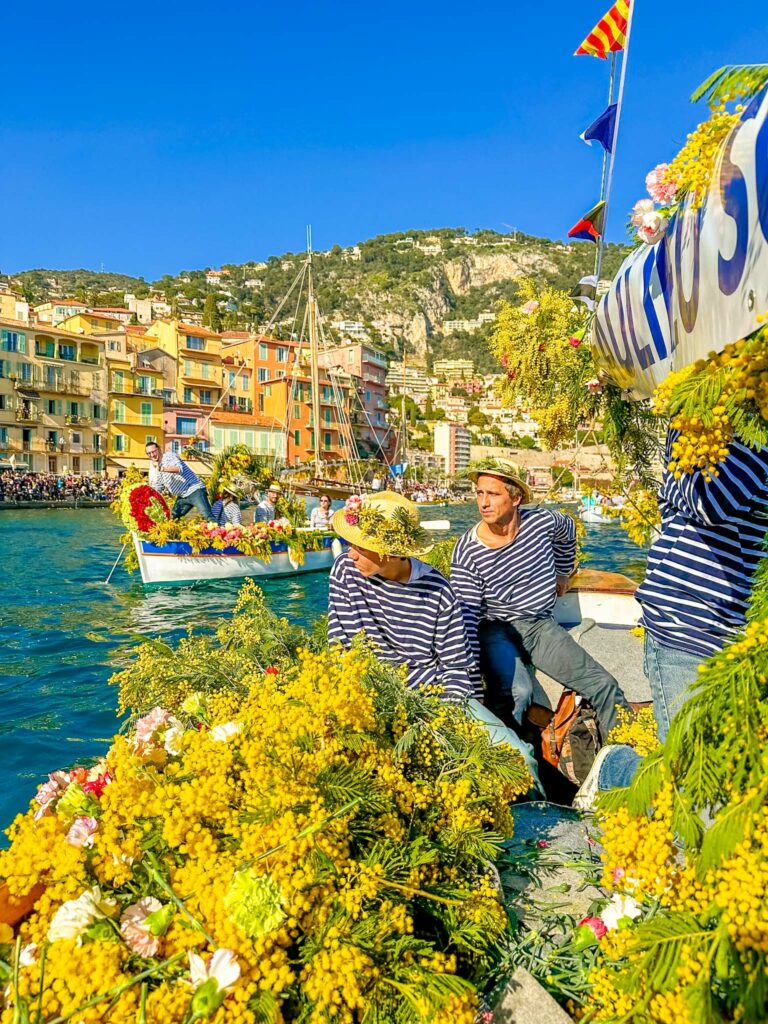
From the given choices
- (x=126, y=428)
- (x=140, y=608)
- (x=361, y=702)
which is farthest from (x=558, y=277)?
(x=361, y=702)

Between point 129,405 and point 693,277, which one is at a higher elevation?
point 129,405

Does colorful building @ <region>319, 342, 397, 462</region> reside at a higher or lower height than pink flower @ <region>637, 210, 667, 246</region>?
higher

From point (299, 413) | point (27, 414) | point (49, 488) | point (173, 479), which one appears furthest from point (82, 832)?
point (299, 413)

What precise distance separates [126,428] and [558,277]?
108226 mm

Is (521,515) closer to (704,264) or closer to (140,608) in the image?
(704,264)

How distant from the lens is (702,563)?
2.30 meters

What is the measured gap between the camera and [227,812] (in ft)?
6.30

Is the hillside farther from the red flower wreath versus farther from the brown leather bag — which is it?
the brown leather bag

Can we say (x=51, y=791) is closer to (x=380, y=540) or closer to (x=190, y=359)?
(x=380, y=540)

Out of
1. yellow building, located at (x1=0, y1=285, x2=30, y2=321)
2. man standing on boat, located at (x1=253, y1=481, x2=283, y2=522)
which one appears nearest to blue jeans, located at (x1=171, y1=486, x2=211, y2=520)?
man standing on boat, located at (x1=253, y1=481, x2=283, y2=522)

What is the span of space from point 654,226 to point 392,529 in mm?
2060

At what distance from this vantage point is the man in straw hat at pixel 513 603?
4.38 meters

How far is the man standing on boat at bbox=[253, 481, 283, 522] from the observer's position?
19.6 meters

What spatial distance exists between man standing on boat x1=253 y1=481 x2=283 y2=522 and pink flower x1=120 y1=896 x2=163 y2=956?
1778 cm
